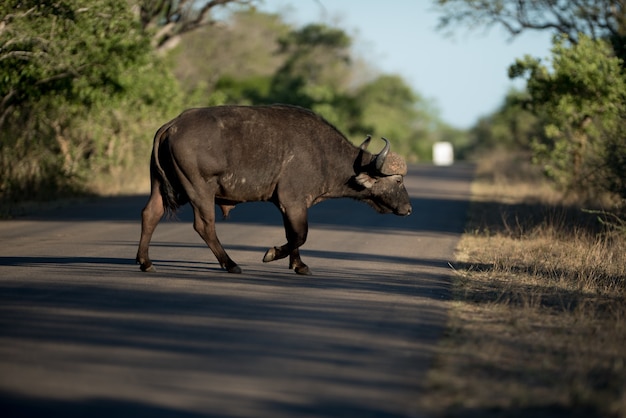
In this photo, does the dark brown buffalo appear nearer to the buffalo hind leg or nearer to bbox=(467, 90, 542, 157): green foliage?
the buffalo hind leg

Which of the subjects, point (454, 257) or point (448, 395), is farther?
point (454, 257)

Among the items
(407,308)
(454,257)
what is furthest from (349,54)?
(407,308)

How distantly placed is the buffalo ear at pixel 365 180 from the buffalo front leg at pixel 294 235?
966mm

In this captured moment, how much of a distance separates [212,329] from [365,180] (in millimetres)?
4763

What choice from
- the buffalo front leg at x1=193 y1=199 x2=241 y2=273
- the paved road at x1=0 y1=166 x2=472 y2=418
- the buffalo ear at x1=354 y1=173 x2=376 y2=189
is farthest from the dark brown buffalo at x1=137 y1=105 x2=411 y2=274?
the paved road at x1=0 y1=166 x2=472 y2=418

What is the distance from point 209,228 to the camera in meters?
11.1

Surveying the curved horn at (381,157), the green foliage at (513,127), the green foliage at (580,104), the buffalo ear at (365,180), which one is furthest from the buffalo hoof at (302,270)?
the green foliage at (513,127)

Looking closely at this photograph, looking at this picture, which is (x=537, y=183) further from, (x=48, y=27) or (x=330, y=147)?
(x=330, y=147)

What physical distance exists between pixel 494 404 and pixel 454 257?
8.08m

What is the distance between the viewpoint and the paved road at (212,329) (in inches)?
232

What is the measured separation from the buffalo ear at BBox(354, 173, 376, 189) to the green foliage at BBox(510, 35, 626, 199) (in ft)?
23.0

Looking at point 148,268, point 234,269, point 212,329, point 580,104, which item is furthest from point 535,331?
point 580,104

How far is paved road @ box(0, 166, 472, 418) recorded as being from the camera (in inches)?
232

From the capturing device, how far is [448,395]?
20.3ft
